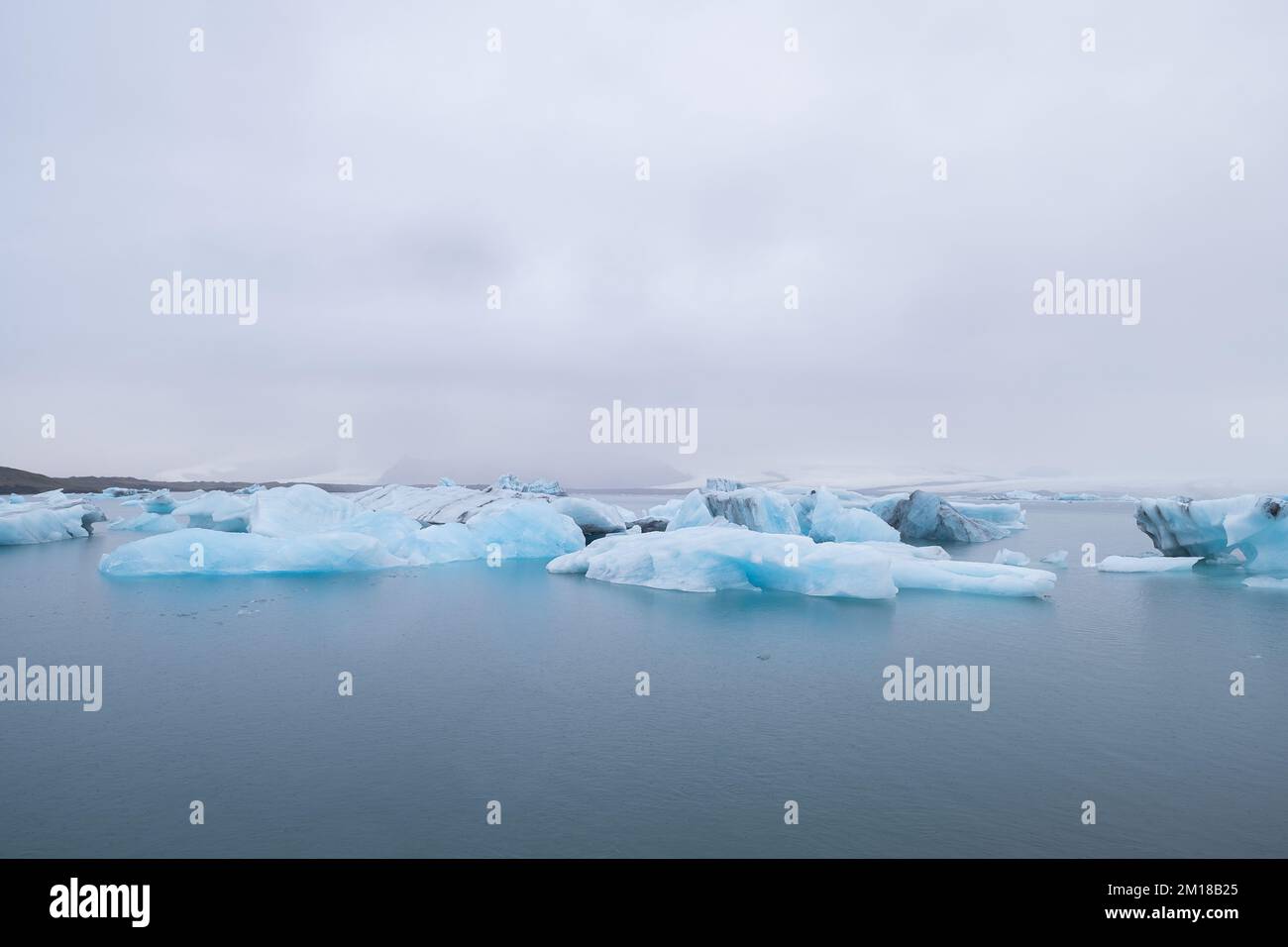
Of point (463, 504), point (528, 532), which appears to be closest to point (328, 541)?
point (528, 532)

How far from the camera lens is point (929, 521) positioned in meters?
23.2

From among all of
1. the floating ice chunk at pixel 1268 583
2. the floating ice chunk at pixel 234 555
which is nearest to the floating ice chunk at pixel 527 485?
the floating ice chunk at pixel 234 555

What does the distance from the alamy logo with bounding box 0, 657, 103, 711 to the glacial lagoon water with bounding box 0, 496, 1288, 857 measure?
0.16 metres

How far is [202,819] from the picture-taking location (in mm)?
4156

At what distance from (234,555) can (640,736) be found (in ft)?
39.4

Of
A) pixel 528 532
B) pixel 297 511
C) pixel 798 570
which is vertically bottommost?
pixel 798 570

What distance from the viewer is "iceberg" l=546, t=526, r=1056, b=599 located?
1198 cm

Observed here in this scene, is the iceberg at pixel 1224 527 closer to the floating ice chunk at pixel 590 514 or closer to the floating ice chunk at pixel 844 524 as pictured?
the floating ice chunk at pixel 844 524

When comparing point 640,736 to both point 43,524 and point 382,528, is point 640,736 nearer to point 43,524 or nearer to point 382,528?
point 382,528

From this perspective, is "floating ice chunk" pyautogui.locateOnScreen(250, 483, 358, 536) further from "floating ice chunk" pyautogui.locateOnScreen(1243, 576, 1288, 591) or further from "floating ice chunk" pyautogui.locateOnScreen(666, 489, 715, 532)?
"floating ice chunk" pyautogui.locateOnScreen(1243, 576, 1288, 591)
